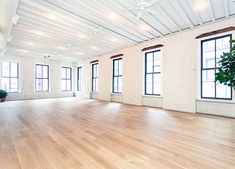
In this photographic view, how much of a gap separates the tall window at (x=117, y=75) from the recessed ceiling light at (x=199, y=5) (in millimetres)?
5303

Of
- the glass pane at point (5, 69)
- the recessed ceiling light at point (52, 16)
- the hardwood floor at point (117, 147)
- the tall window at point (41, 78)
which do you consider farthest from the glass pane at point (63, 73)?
the hardwood floor at point (117, 147)

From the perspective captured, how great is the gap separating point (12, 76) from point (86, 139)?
1033 cm

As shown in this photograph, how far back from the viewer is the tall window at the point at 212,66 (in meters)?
5.28

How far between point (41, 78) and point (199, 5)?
11475 millimetres

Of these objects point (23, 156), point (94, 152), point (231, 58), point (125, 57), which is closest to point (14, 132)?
point (23, 156)

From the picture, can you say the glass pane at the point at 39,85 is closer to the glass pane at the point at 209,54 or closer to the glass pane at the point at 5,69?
the glass pane at the point at 5,69

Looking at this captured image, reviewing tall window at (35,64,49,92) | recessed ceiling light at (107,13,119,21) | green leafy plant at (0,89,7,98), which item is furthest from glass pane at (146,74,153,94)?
green leafy plant at (0,89,7,98)

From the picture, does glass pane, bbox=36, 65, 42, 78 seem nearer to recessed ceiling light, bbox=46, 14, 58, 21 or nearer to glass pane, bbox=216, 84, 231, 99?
recessed ceiling light, bbox=46, 14, 58, 21

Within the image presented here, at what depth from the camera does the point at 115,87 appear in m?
9.74

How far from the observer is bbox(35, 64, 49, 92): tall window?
38.6 ft

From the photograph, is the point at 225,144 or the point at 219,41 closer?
the point at 225,144

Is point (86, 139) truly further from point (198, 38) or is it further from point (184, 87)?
point (198, 38)

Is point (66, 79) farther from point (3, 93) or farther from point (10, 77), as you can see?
point (3, 93)

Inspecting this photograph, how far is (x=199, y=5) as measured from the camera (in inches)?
171
